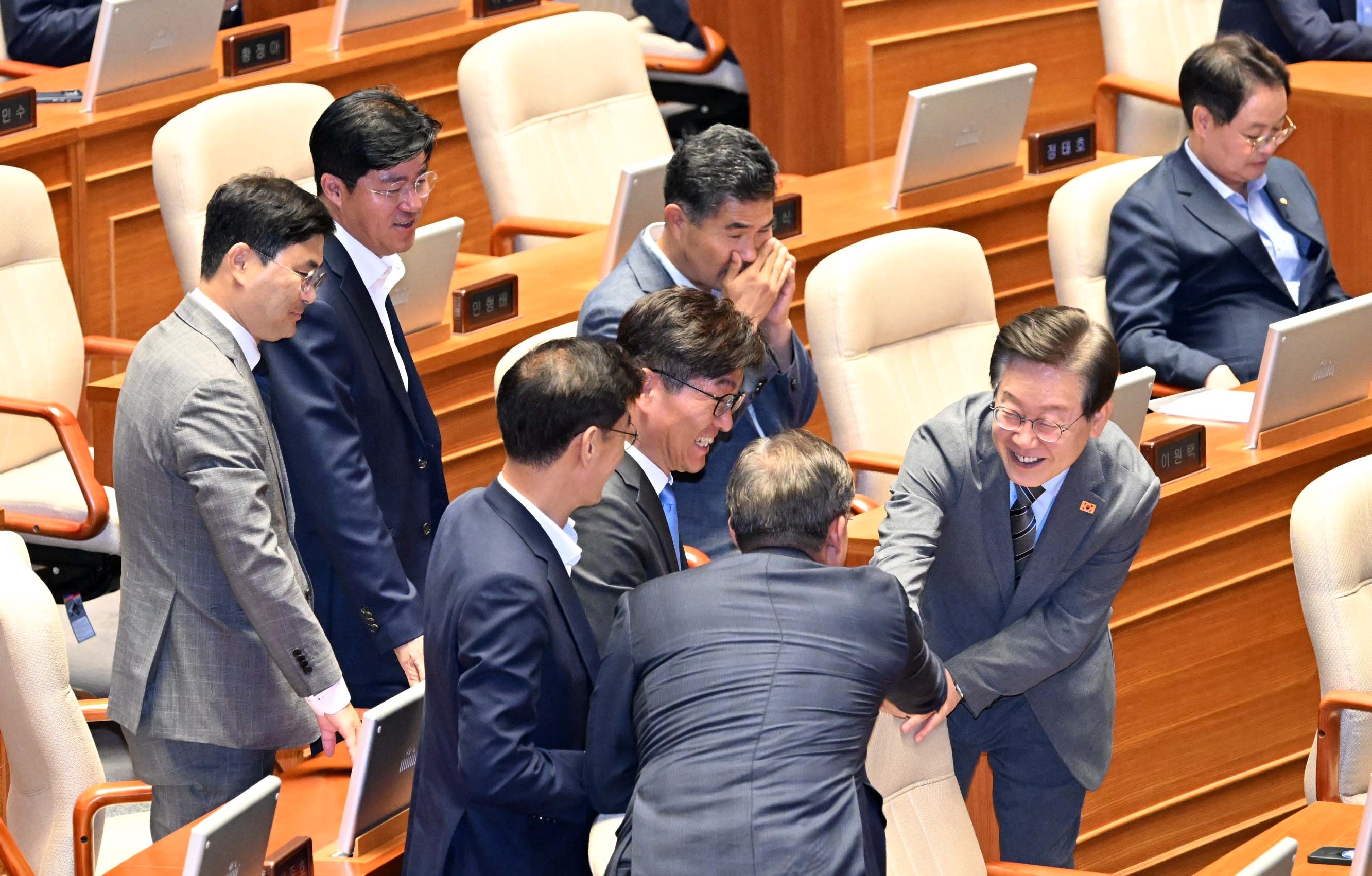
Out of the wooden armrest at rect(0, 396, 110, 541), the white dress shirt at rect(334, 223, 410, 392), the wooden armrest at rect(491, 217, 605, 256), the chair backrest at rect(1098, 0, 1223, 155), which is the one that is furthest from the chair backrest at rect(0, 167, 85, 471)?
the chair backrest at rect(1098, 0, 1223, 155)

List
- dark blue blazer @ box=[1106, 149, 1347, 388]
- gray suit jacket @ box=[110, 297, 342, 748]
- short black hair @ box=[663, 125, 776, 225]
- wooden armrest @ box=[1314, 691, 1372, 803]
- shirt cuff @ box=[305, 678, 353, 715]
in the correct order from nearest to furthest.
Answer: gray suit jacket @ box=[110, 297, 342, 748] → shirt cuff @ box=[305, 678, 353, 715] → short black hair @ box=[663, 125, 776, 225] → wooden armrest @ box=[1314, 691, 1372, 803] → dark blue blazer @ box=[1106, 149, 1347, 388]

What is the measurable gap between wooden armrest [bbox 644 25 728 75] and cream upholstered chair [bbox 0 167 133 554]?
6.19ft

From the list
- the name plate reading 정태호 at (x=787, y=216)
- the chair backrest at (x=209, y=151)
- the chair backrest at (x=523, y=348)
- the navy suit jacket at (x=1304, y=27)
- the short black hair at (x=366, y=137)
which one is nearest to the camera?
the short black hair at (x=366, y=137)

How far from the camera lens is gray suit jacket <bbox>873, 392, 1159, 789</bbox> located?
8.41ft

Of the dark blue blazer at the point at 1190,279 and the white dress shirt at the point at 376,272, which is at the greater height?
the white dress shirt at the point at 376,272

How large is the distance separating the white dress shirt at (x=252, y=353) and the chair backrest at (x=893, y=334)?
1.32 m

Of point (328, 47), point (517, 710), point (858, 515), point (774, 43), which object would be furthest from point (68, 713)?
point (774, 43)

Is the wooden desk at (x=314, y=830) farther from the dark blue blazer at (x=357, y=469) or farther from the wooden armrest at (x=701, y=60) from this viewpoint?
the wooden armrest at (x=701, y=60)

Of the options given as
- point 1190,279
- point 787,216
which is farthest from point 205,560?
point 1190,279

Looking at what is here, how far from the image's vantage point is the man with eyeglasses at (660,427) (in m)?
2.18

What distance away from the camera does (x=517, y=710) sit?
1984 millimetres

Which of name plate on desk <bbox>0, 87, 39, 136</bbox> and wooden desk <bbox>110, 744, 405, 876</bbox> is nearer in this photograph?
wooden desk <bbox>110, 744, 405, 876</bbox>

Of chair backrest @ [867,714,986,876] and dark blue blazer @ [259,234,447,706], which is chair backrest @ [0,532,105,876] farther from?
chair backrest @ [867,714,986,876]

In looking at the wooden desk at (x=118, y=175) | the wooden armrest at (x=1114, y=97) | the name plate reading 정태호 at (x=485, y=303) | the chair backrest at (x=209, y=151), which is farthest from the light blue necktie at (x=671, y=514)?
the wooden armrest at (x=1114, y=97)
